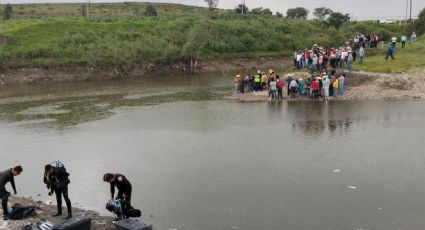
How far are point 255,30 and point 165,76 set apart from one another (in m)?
20.2

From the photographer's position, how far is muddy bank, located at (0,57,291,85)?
5222 centimetres

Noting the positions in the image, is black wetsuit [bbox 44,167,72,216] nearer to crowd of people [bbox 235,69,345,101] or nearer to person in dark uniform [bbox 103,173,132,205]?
person in dark uniform [bbox 103,173,132,205]

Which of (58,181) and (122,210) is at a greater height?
(58,181)

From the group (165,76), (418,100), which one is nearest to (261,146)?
(418,100)

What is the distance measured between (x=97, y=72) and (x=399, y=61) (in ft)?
101

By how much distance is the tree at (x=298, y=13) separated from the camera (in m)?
114

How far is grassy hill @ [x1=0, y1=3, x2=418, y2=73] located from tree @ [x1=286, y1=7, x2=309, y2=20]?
33.2m

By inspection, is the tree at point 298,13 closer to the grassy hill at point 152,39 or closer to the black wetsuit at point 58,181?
the grassy hill at point 152,39

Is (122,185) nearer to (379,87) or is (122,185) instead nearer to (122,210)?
(122,210)

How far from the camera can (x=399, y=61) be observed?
41000mm

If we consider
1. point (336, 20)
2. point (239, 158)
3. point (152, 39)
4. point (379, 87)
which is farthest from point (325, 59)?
point (336, 20)

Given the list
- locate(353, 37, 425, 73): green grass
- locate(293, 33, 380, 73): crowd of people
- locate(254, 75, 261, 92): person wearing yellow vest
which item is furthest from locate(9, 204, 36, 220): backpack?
locate(353, 37, 425, 73): green grass

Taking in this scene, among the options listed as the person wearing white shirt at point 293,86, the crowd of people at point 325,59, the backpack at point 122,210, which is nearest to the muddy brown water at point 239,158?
the backpack at point 122,210

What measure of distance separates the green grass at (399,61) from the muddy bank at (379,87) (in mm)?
1261
